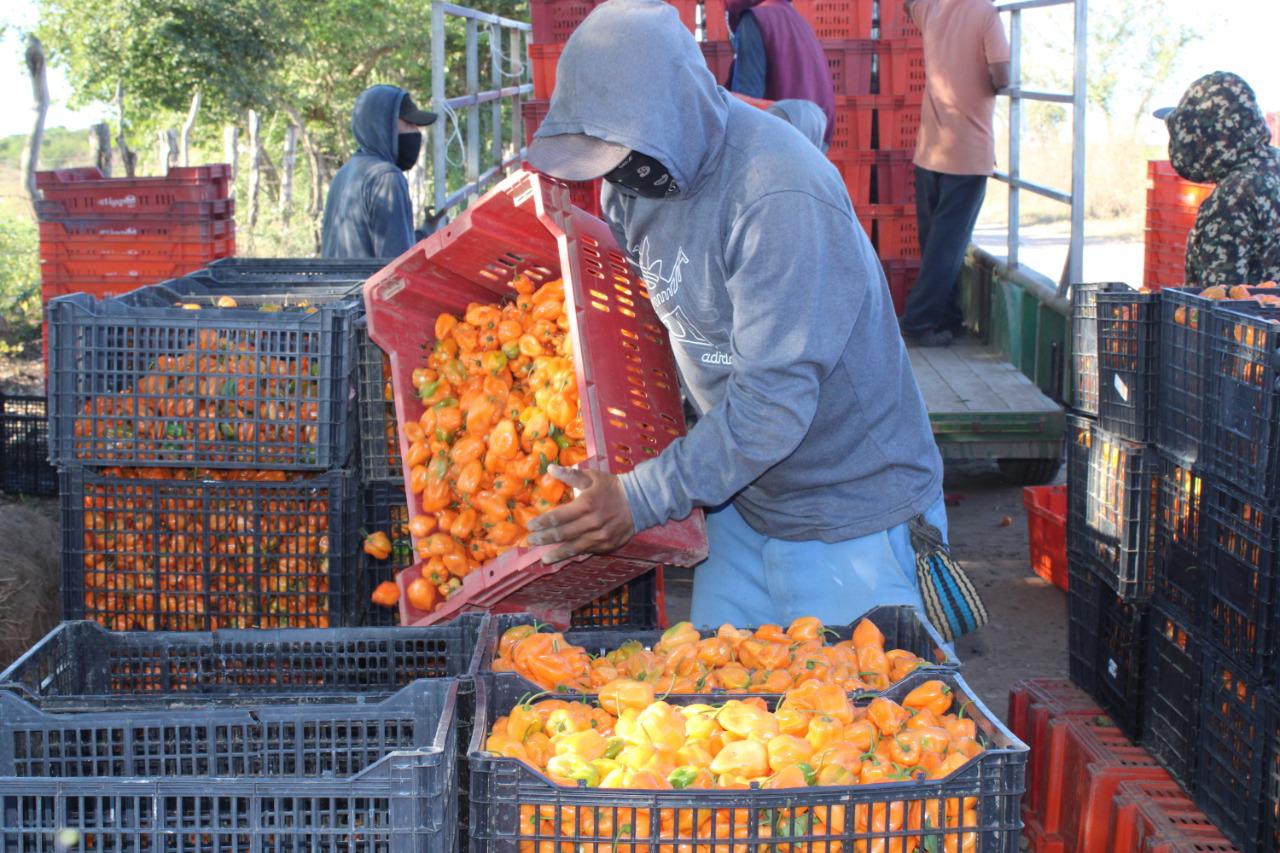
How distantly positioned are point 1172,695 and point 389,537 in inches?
88.9

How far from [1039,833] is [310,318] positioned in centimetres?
261

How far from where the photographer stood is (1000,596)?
23.1 feet

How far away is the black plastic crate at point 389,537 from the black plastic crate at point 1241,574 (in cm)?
217

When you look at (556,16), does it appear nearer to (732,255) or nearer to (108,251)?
(108,251)

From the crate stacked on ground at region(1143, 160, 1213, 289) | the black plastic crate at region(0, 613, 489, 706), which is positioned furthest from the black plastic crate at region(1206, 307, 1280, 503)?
the crate stacked on ground at region(1143, 160, 1213, 289)

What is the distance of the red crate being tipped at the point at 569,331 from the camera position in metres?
3.24

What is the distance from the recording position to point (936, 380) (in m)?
8.10

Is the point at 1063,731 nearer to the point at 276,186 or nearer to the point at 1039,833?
the point at 1039,833

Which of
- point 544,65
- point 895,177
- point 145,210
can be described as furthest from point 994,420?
point 145,210

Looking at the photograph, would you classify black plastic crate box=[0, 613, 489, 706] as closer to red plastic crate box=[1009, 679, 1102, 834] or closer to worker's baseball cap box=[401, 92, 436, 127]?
red plastic crate box=[1009, 679, 1102, 834]

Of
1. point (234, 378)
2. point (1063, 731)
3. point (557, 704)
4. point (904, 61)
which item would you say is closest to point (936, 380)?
point (904, 61)

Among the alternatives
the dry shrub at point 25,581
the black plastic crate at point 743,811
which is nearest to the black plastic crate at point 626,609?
the black plastic crate at point 743,811

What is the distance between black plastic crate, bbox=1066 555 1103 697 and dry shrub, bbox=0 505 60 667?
13.1 ft

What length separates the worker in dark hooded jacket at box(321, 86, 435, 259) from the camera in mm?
7355
